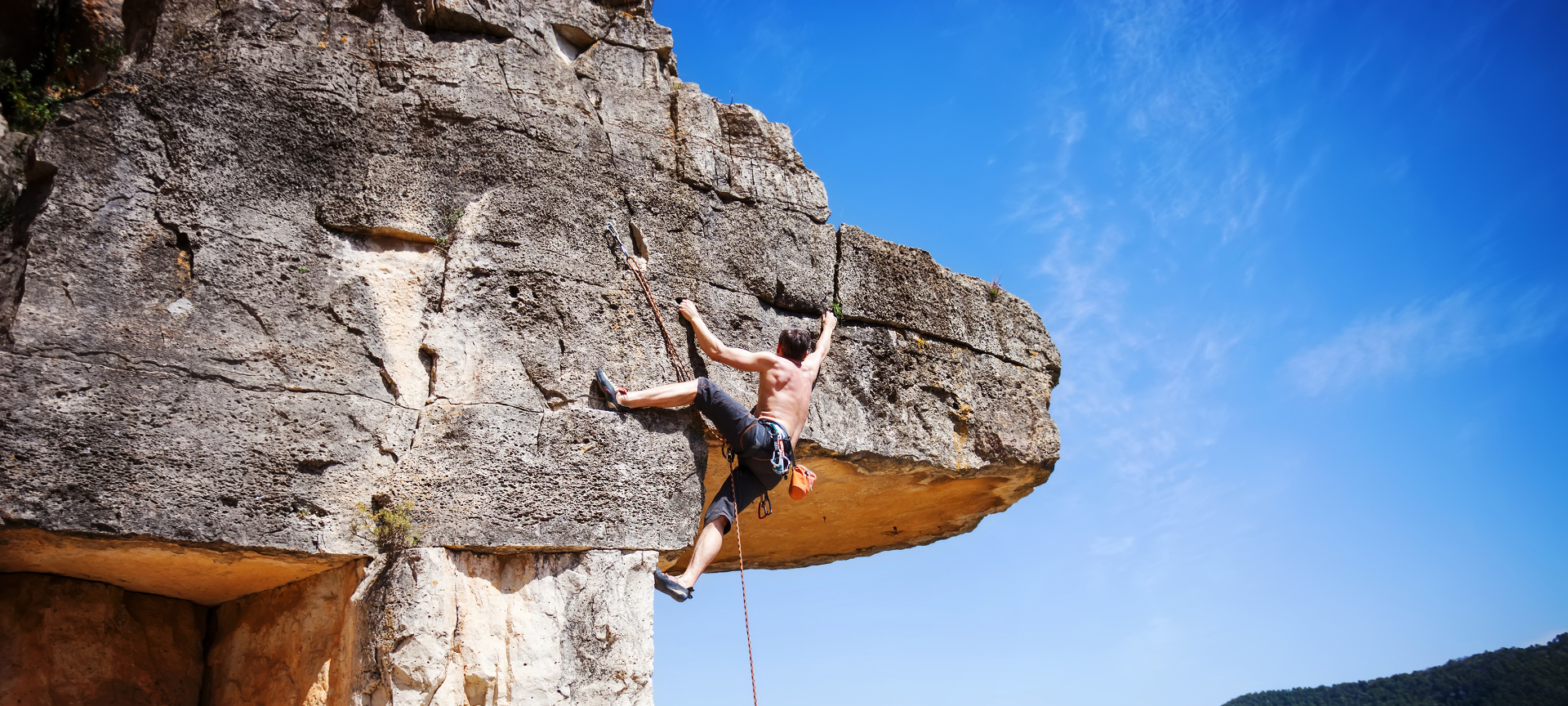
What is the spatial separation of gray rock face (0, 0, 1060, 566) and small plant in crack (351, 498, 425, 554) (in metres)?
0.04

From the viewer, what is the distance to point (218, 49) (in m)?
4.09

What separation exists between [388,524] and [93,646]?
4.49 feet

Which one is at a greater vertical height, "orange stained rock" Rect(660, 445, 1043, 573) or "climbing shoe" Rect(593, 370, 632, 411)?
"climbing shoe" Rect(593, 370, 632, 411)

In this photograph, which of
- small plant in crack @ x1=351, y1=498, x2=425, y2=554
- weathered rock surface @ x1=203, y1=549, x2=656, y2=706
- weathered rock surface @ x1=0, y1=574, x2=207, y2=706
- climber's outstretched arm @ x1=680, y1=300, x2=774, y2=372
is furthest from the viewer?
climber's outstretched arm @ x1=680, y1=300, x2=774, y2=372

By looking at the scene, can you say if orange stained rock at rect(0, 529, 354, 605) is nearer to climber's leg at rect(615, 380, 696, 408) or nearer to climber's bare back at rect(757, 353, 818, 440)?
climber's leg at rect(615, 380, 696, 408)

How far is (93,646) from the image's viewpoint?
13.2 feet

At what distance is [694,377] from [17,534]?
2.45 m

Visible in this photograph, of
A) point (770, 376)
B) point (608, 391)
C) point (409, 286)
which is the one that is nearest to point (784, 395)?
point (770, 376)

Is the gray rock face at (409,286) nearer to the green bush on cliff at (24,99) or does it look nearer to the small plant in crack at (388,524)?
the small plant in crack at (388,524)

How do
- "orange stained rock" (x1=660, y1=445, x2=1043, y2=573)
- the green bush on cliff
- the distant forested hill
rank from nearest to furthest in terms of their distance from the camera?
the green bush on cliff → "orange stained rock" (x1=660, y1=445, x2=1043, y2=573) → the distant forested hill

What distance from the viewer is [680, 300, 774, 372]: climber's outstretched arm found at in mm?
4488

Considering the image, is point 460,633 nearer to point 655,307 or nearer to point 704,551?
point 704,551

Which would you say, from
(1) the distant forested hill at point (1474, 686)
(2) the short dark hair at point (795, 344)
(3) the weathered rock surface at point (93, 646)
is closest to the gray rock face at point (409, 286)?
(2) the short dark hair at point (795, 344)

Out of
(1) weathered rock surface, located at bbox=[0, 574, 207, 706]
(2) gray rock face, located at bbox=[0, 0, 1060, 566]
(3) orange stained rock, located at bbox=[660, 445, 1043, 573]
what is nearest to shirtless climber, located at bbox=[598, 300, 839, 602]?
(2) gray rock face, located at bbox=[0, 0, 1060, 566]
